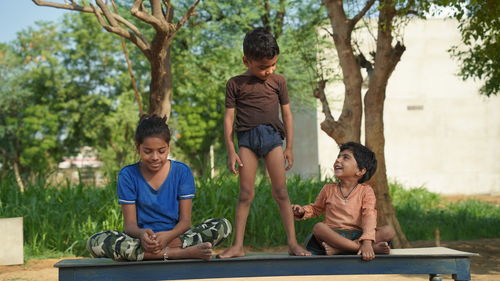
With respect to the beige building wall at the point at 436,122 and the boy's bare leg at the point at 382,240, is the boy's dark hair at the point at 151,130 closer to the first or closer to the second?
the boy's bare leg at the point at 382,240

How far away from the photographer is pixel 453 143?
25.9 m

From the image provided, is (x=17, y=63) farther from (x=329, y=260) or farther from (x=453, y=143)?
(x=329, y=260)

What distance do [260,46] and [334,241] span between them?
146cm

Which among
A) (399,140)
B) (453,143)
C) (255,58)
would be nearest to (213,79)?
(399,140)

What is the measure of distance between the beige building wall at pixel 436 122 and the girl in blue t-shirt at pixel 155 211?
68.3 feet

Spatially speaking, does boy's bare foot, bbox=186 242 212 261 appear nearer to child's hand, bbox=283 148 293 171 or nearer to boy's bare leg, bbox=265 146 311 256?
boy's bare leg, bbox=265 146 311 256

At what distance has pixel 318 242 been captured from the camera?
15.8 feet

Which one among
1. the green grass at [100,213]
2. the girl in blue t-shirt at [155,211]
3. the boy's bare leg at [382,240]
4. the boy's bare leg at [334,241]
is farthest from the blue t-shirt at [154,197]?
the green grass at [100,213]

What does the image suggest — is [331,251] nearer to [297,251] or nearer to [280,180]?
[297,251]

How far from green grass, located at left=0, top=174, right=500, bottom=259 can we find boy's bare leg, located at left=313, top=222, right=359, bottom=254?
536cm

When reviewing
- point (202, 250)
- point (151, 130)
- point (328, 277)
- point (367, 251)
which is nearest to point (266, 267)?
point (202, 250)

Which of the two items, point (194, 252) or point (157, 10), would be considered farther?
point (157, 10)

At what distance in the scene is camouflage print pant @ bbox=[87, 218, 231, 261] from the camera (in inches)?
167

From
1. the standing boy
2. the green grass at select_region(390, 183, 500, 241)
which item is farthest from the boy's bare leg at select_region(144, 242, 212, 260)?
the green grass at select_region(390, 183, 500, 241)
